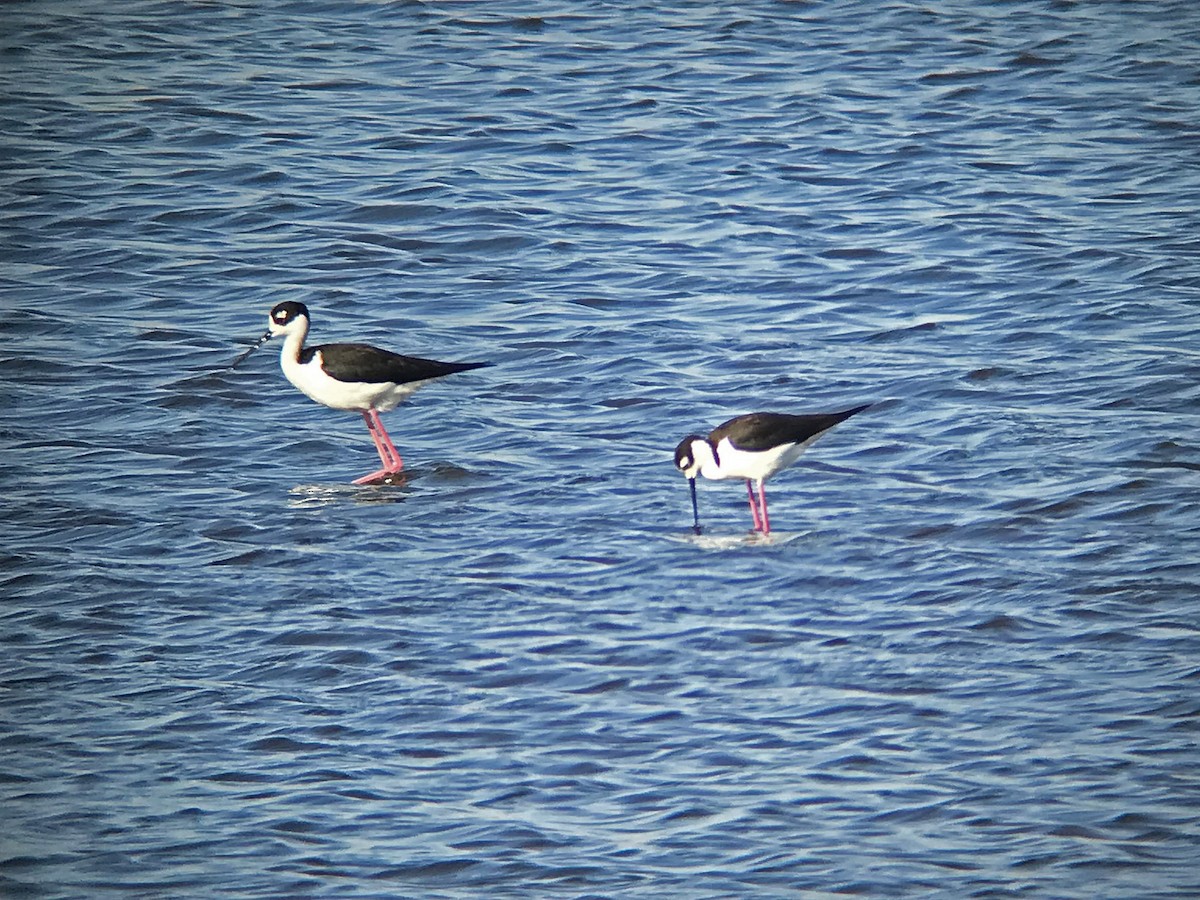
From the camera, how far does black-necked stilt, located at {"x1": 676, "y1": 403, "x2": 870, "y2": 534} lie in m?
9.13

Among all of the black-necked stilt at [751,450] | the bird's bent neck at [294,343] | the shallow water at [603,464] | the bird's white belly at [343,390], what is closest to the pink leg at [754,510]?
the black-necked stilt at [751,450]

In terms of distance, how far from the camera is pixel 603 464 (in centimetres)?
993

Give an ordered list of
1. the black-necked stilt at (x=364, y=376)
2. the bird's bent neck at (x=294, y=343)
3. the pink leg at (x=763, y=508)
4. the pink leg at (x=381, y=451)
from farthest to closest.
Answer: the bird's bent neck at (x=294, y=343)
the black-necked stilt at (x=364, y=376)
the pink leg at (x=381, y=451)
the pink leg at (x=763, y=508)

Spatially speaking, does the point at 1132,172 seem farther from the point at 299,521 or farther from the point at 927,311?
the point at 299,521

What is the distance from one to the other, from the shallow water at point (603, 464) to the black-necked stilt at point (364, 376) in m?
0.30

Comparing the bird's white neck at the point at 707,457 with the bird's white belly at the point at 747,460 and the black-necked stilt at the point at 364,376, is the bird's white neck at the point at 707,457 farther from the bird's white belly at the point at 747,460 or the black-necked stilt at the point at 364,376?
the black-necked stilt at the point at 364,376

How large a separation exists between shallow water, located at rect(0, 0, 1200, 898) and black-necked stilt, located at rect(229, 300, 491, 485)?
296 mm

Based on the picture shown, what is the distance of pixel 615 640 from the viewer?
296 inches

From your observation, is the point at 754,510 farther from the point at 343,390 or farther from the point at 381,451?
the point at 343,390

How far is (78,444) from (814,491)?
4333mm

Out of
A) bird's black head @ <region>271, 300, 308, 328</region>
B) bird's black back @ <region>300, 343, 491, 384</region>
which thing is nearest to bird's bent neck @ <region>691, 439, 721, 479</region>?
bird's black back @ <region>300, 343, 491, 384</region>

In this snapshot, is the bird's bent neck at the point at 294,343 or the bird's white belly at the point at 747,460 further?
the bird's bent neck at the point at 294,343

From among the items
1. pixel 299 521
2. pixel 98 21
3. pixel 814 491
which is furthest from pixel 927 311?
pixel 98 21

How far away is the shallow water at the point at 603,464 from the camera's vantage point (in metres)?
6.11
